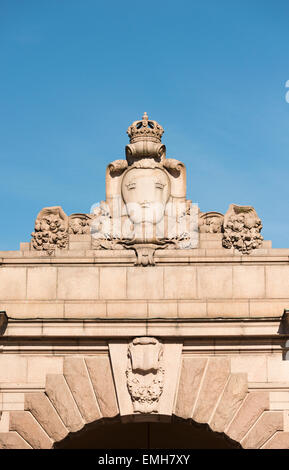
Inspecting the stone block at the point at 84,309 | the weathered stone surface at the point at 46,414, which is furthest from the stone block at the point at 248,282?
the weathered stone surface at the point at 46,414

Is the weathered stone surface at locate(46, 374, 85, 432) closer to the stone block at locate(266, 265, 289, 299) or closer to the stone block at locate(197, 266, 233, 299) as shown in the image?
the stone block at locate(197, 266, 233, 299)

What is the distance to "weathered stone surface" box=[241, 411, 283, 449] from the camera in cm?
1745

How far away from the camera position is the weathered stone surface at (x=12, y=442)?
17.6m

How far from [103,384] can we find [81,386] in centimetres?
38

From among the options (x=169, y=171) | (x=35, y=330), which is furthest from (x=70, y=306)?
(x=169, y=171)

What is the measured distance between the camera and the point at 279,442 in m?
17.4

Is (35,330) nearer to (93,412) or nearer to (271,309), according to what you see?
(93,412)

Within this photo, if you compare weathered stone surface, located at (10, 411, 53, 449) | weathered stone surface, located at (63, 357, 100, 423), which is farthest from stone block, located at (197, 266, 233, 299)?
weathered stone surface, located at (10, 411, 53, 449)

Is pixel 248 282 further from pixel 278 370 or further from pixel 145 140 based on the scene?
pixel 145 140

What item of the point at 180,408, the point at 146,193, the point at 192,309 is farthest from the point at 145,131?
the point at 180,408

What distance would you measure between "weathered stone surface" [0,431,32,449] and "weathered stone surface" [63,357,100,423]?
1.12 m

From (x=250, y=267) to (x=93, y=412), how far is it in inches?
148

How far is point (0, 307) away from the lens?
18.4 meters
